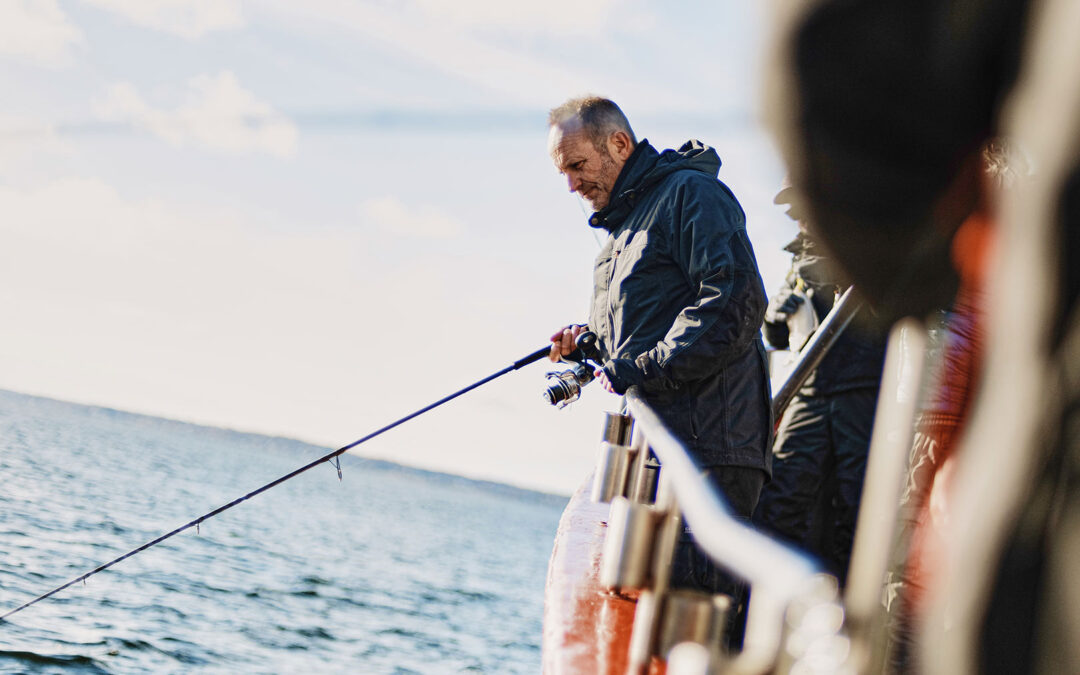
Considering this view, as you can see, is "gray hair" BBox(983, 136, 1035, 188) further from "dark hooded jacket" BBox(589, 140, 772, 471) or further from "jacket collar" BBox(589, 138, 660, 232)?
"jacket collar" BBox(589, 138, 660, 232)

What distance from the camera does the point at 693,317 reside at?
2.95 m

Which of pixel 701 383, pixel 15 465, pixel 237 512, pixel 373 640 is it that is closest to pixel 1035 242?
pixel 701 383

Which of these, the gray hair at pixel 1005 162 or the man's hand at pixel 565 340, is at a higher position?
the man's hand at pixel 565 340

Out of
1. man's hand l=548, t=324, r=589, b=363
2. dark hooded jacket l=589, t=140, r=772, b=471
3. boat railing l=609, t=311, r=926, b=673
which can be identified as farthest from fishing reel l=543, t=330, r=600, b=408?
boat railing l=609, t=311, r=926, b=673

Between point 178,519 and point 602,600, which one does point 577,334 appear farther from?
point 178,519

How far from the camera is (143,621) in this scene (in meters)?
14.7

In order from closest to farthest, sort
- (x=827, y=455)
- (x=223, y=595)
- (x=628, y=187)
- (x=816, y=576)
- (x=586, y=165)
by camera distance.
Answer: (x=816, y=576) → (x=628, y=187) → (x=586, y=165) → (x=827, y=455) → (x=223, y=595)

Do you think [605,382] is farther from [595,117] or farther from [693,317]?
[595,117]

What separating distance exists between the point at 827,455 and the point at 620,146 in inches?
74.7

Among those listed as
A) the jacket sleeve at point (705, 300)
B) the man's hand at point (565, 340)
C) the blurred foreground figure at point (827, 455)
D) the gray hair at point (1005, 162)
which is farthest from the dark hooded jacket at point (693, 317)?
the gray hair at point (1005, 162)

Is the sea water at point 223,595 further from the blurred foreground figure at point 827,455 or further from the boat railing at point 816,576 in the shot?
the boat railing at point 816,576

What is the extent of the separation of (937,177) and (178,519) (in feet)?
110

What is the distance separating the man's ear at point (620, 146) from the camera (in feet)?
12.0

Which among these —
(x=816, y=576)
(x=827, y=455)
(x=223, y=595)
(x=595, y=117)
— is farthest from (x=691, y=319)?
(x=223, y=595)
